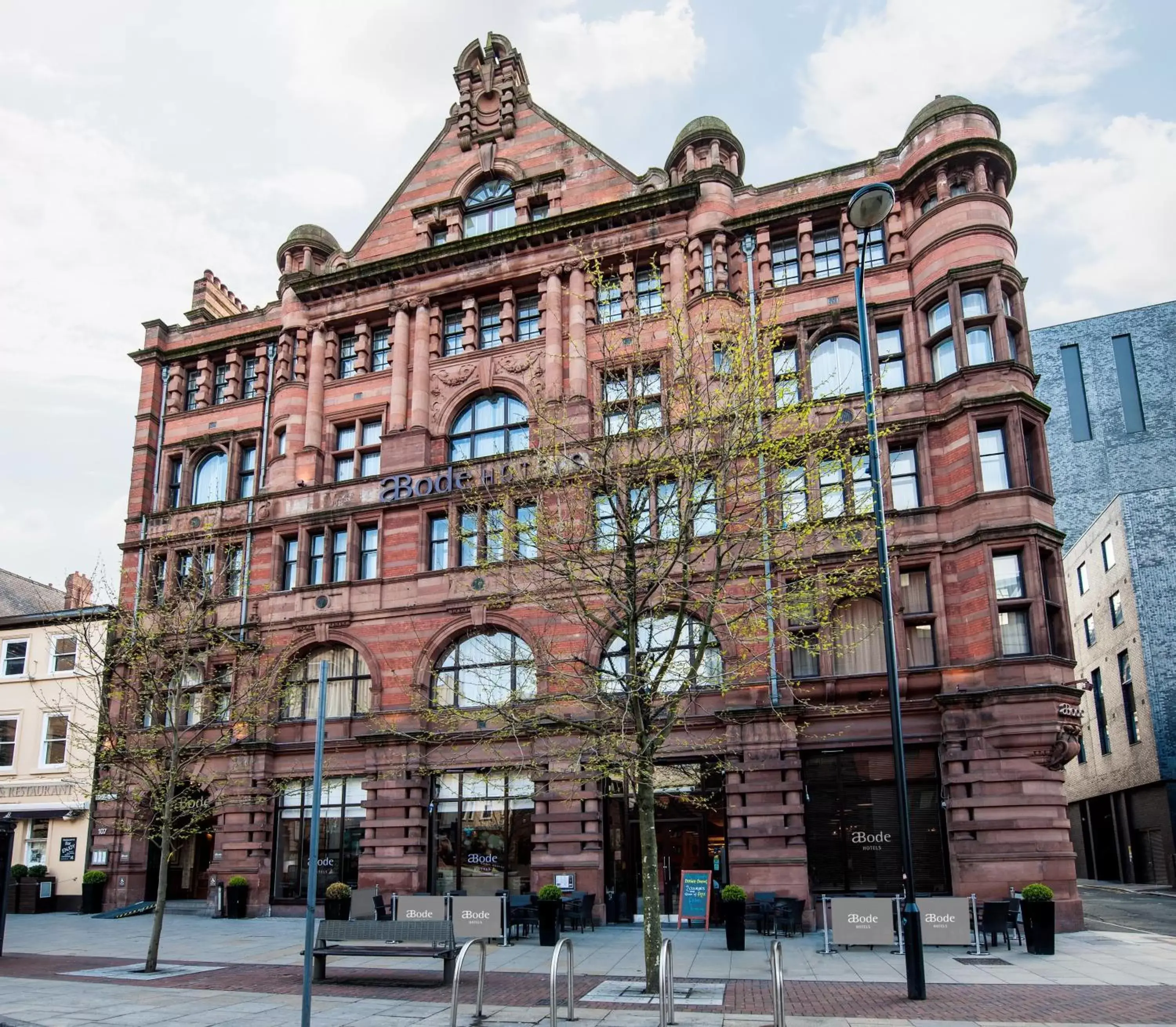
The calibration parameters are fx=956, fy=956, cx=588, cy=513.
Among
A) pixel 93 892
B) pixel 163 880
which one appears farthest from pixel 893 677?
pixel 93 892

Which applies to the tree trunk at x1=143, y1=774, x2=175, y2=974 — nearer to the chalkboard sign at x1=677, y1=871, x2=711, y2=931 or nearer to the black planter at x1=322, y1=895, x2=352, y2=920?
the black planter at x1=322, y1=895, x2=352, y2=920

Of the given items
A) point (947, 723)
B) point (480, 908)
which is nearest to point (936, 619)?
point (947, 723)

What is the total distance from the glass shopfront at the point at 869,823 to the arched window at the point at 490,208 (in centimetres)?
2082

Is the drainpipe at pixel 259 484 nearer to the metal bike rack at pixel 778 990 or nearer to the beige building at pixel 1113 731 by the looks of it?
the metal bike rack at pixel 778 990

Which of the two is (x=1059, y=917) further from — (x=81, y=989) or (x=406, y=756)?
(x=81, y=989)

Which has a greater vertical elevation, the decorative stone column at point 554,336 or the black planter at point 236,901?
the decorative stone column at point 554,336

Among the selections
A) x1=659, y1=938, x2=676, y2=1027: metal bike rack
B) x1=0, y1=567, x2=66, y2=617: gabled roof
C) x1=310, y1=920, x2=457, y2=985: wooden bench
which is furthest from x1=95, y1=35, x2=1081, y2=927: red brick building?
x1=0, y1=567, x2=66, y2=617: gabled roof

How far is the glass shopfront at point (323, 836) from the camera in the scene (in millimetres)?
28234

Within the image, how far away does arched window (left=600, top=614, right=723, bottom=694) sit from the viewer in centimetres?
1597

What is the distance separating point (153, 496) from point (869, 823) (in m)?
27.3

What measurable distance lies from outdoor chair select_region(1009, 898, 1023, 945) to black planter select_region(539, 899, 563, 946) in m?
9.43

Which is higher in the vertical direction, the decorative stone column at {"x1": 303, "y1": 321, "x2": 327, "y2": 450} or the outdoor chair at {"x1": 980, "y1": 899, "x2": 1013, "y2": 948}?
the decorative stone column at {"x1": 303, "y1": 321, "x2": 327, "y2": 450}

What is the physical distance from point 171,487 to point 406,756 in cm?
1535

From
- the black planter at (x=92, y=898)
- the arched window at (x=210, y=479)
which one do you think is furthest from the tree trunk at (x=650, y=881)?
the arched window at (x=210, y=479)
